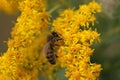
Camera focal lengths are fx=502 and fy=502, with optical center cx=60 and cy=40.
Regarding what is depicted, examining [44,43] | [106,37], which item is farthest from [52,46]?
[106,37]

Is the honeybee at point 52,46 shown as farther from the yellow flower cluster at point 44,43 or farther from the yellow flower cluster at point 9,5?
the yellow flower cluster at point 9,5

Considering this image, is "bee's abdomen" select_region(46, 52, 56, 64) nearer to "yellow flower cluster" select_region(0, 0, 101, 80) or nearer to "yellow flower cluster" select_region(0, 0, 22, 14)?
"yellow flower cluster" select_region(0, 0, 101, 80)

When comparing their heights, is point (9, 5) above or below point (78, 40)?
above

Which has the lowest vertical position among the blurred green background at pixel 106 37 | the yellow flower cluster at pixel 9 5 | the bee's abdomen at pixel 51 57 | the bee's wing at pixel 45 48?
the bee's abdomen at pixel 51 57

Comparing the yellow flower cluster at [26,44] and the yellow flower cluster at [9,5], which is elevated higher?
the yellow flower cluster at [9,5]

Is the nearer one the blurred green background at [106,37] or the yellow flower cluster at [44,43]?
the yellow flower cluster at [44,43]

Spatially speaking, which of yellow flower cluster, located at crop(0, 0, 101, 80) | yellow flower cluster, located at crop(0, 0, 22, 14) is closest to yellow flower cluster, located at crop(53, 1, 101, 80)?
yellow flower cluster, located at crop(0, 0, 101, 80)

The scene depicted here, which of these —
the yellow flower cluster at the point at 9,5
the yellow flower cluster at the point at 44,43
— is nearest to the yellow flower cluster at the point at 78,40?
the yellow flower cluster at the point at 44,43

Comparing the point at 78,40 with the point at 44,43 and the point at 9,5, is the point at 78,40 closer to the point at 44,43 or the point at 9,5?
the point at 44,43
